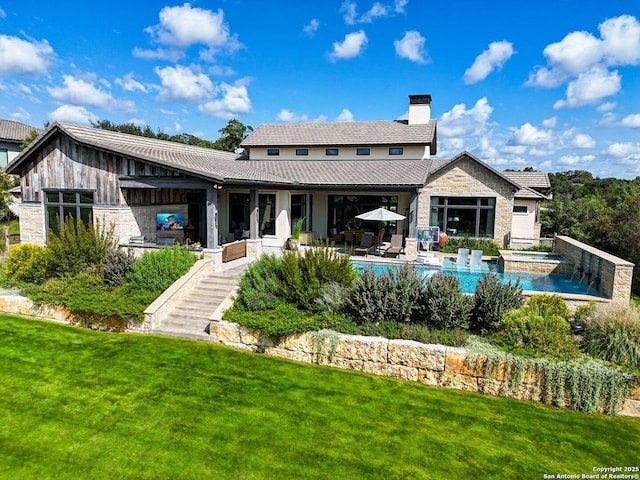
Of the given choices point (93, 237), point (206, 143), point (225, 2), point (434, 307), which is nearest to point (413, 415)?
point (434, 307)

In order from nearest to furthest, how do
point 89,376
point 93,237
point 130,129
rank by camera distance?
point 89,376
point 93,237
point 130,129

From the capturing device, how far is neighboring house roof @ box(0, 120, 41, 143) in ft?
115

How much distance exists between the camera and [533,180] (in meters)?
27.1

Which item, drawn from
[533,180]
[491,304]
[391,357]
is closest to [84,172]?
[391,357]

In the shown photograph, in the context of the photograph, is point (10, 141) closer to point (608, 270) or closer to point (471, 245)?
point (471, 245)

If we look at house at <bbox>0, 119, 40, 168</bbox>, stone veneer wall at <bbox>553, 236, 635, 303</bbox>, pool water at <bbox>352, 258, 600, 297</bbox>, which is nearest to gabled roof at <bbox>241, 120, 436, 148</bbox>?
pool water at <bbox>352, 258, 600, 297</bbox>

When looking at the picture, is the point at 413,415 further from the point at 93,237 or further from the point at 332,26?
the point at 332,26

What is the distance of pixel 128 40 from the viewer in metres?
28.5

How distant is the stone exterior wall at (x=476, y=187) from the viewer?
853 inches

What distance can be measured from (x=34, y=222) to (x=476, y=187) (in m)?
20.9

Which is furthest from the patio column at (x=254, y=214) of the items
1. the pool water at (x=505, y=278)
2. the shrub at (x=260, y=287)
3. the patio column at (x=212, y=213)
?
the shrub at (x=260, y=287)

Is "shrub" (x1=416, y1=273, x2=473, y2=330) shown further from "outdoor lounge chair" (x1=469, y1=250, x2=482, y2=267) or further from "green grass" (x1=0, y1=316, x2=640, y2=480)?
"outdoor lounge chair" (x1=469, y1=250, x2=482, y2=267)

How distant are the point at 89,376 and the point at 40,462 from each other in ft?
9.18

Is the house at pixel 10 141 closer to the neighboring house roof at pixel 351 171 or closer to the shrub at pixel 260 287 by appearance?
the neighboring house roof at pixel 351 171
